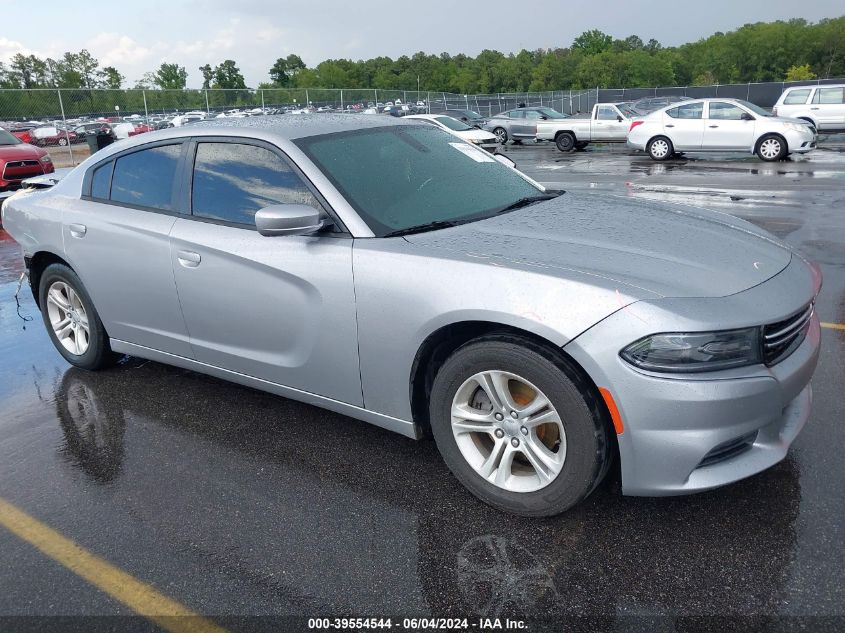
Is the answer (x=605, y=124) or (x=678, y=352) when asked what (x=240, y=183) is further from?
(x=605, y=124)

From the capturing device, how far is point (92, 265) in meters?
4.52

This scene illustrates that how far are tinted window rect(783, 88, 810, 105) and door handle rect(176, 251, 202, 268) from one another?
23.8 meters

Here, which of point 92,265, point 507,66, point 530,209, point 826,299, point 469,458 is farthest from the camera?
point 507,66

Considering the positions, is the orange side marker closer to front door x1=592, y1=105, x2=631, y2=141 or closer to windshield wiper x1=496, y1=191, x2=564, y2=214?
windshield wiper x1=496, y1=191, x2=564, y2=214

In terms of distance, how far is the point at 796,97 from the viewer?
74.7 ft

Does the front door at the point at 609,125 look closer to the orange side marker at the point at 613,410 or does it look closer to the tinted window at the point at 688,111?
the tinted window at the point at 688,111

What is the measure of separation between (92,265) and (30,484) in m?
1.48

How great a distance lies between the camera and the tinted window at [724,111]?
17795mm

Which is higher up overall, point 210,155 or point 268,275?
point 210,155

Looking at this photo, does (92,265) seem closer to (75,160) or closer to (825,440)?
(825,440)

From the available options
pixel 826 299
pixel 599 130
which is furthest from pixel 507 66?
pixel 826 299

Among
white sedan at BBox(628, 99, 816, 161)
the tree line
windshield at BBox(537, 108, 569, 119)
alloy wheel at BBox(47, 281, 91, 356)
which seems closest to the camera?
alloy wheel at BBox(47, 281, 91, 356)

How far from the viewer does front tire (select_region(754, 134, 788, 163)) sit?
56.3 feet

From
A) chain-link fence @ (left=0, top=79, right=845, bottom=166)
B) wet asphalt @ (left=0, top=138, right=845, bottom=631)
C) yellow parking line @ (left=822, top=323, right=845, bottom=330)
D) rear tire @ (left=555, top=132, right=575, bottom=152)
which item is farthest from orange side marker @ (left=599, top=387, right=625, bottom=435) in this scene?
chain-link fence @ (left=0, top=79, right=845, bottom=166)
